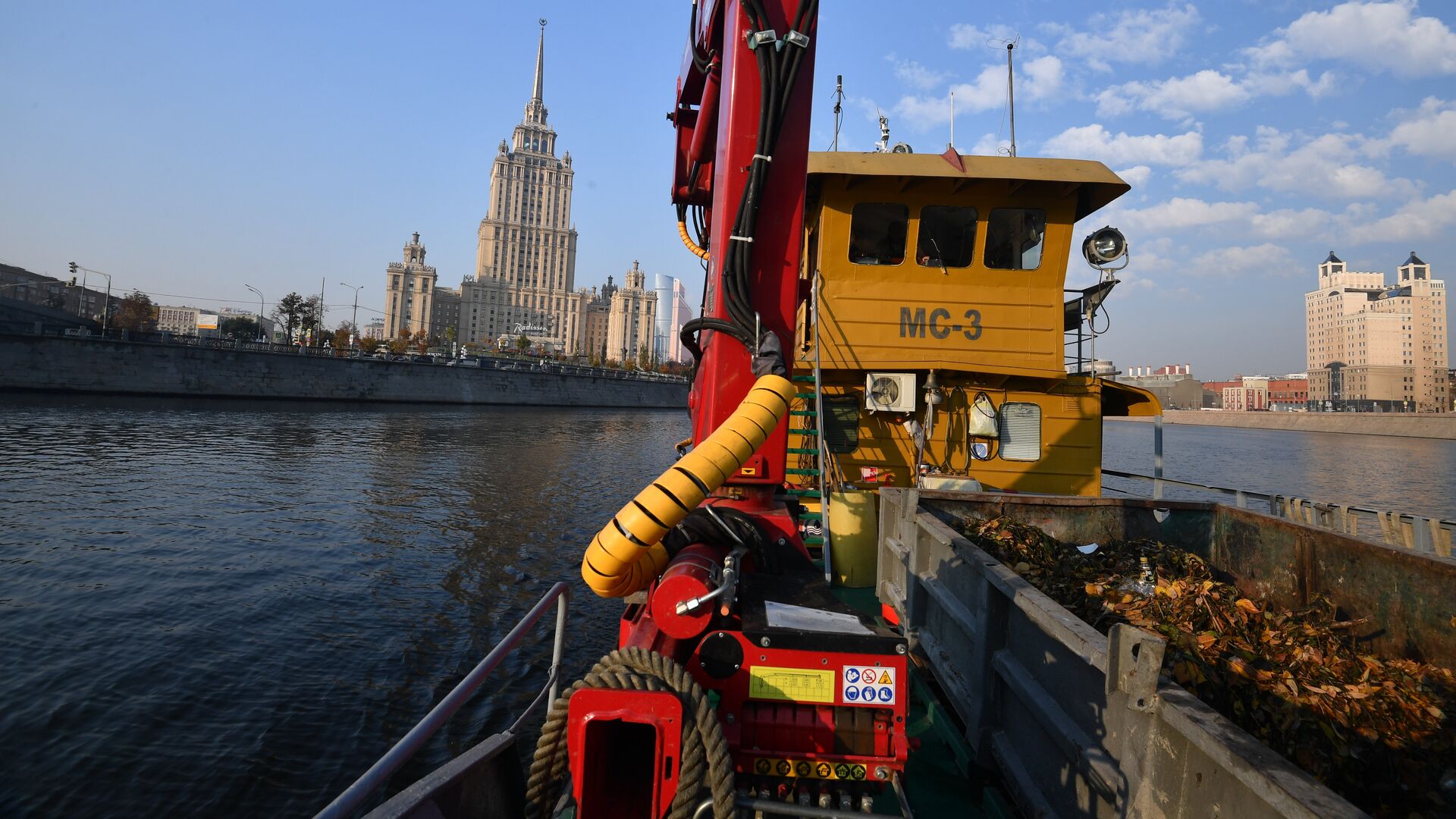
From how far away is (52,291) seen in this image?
71500mm

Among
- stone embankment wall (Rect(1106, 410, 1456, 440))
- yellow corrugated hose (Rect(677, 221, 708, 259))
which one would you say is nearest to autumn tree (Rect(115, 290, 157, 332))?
yellow corrugated hose (Rect(677, 221, 708, 259))

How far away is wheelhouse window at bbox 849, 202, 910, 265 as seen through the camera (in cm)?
848

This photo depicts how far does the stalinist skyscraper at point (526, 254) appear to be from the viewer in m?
151

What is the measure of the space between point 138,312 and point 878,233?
95905 mm

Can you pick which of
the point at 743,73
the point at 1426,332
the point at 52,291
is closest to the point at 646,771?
the point at 743,73

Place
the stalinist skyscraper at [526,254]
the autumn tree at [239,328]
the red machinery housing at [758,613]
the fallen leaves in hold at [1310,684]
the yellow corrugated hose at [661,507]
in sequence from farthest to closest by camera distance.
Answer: the stalinist skyscraper at [526,254], the autumn tree at [239,328], the yellow corrugated hose at [661,507], the red machinery housing at [758,613], the fallen leaves in hold at [1310,684]

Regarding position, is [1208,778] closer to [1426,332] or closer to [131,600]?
[131,600]

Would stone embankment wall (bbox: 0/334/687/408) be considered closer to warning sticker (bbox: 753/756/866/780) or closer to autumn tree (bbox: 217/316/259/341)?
autumn tree (bbox: 217/316/259/341)

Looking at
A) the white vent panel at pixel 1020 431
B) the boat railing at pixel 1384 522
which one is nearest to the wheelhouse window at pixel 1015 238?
the white vent panel at pixel 1020 431

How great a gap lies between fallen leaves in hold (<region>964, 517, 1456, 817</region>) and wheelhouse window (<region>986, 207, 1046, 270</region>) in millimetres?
5410

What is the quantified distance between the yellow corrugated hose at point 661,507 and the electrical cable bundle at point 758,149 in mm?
1379

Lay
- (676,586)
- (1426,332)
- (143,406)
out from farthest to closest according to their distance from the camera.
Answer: (1426,332), (143,406), (676,586)

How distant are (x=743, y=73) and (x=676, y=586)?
3.85 m

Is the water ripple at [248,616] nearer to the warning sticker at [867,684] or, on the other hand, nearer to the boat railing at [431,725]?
the boat railing at [431,725]
